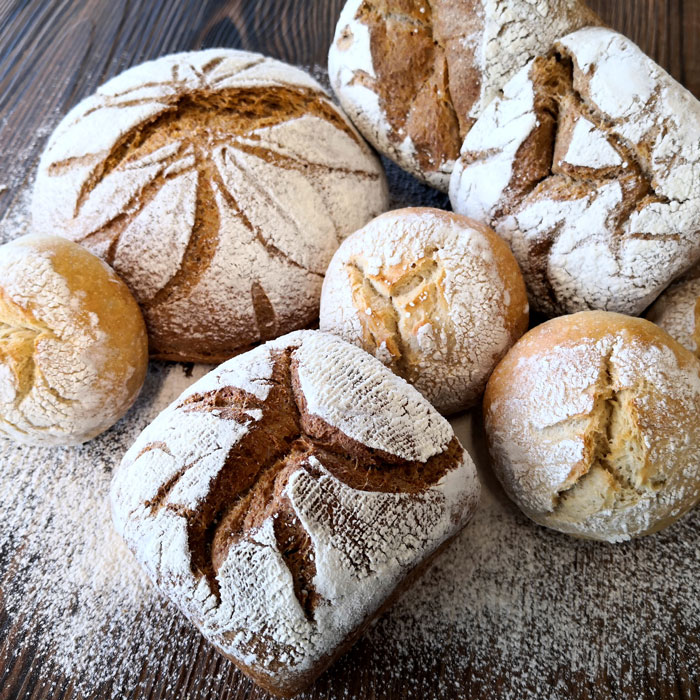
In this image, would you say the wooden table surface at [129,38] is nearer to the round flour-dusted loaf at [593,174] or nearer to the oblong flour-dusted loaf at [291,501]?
the round flour-dusted loaf at [593,174]

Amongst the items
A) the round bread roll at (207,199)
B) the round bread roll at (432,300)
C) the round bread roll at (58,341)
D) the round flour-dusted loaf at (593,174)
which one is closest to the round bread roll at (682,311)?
the round flour-dusted loaf at (593,174)

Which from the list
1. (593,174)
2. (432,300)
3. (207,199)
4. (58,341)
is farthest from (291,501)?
(593,174)

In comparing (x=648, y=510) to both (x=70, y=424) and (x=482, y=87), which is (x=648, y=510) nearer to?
(x=482, y=87)

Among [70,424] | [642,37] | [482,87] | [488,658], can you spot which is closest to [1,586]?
[70,424]

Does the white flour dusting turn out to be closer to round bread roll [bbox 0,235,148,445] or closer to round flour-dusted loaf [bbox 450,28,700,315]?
round bread roll [bbox 0,235,148,445]

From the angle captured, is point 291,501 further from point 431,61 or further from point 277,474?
point 431,61
